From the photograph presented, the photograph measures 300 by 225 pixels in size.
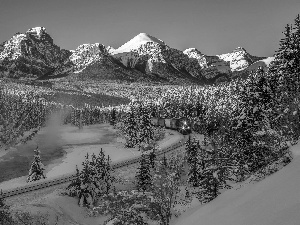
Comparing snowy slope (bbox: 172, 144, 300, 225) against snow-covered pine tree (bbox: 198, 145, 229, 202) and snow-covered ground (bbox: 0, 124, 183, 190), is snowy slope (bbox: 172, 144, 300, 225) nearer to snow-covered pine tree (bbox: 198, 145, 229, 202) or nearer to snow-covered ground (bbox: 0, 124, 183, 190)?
snow-covered pine tree (bbox: 198, 145, 229, 202)

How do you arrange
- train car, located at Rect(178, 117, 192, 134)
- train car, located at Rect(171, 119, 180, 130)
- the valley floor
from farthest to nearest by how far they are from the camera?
train car, located at Rect(171, 119, 180, 130), train car, located at Rect(178, 117, 192, 134), the valley floor

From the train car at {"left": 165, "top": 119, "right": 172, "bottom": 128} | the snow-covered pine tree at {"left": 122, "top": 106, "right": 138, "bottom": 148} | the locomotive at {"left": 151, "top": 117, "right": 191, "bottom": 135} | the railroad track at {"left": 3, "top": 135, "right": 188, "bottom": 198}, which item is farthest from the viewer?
the train car at {"left": 165, "top": 119, "right": 172, "bottom": 128}

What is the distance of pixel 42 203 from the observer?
4275 cm

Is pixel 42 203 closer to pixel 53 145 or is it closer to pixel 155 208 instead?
pixel 155 208

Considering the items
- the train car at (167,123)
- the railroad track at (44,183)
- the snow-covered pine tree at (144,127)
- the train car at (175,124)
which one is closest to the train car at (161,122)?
the train car at (167,123)

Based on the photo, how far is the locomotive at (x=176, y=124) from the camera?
339 feet

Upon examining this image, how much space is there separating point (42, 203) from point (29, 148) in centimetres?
6069

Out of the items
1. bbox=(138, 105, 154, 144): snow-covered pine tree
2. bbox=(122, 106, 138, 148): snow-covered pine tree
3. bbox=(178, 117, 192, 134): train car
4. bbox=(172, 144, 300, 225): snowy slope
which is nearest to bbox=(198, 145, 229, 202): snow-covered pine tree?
bbox=(172, 144, 300, 225): snowy slope

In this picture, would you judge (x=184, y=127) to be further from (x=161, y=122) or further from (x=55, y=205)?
(x=55, y=205)

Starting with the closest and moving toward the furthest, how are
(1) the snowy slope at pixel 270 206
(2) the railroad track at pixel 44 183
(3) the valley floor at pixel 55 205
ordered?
(1) the snowy slope at pixel 270 206 → (3) the valley floor at pixel 55 205 → (2) the railroad track at pixel 44 183

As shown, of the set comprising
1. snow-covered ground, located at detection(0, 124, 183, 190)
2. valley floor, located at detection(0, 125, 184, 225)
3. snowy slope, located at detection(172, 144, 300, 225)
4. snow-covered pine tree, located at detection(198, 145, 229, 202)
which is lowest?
snow-covered ground, located at detection(0, 124, 183, 190)

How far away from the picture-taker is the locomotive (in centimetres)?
10347

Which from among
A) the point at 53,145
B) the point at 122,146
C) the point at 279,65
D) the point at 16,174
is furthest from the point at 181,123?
the point at 279,65

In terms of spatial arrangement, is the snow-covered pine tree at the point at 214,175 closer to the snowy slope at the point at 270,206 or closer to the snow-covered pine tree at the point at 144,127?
the snowy slope at the point at 270,206
